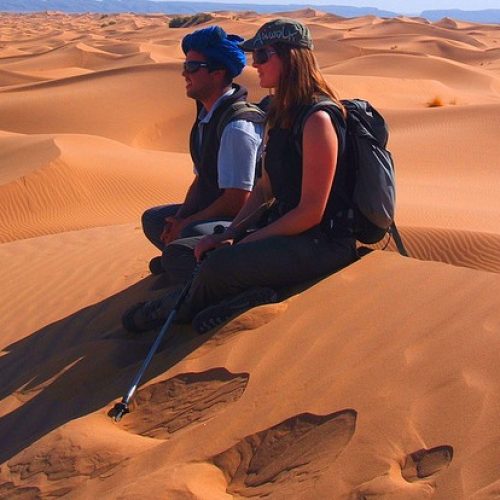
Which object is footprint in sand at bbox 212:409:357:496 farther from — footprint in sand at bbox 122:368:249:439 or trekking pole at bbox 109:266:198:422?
trekking pole at bbox 109:266:198:422

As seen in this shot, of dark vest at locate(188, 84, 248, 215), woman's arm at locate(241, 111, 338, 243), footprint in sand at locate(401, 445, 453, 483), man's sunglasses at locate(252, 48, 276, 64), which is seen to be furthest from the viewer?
dark vest at locate(188, 84, 248, 215)

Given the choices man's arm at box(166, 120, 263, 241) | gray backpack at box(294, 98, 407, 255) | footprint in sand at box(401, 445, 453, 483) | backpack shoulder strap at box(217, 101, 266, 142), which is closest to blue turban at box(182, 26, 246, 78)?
backpack shoulder strap at box(217, 101, 266, 142)

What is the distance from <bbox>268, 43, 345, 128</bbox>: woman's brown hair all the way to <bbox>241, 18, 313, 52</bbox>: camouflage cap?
0.10 ft

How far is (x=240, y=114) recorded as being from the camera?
4.82 meters

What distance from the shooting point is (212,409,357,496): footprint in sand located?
2855 mm

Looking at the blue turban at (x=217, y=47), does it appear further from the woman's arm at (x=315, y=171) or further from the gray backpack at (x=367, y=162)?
the woman's arm at (x=315, y=171)

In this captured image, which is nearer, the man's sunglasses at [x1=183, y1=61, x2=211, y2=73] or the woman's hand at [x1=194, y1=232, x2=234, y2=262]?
the woman's hand at [x1=194, y1=232, x2=234, y2=262]

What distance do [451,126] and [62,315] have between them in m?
10.9

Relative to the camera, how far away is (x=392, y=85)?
81.0 ft

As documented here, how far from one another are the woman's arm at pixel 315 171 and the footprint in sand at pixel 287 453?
121 centimetres

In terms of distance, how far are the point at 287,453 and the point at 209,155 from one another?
8.11 ft

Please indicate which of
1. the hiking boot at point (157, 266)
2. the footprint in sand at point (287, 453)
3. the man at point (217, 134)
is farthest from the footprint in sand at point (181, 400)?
the hiking boot at point (157, 266)

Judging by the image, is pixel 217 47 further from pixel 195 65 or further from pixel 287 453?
pixel 287 453

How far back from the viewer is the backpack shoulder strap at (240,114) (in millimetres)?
4820
